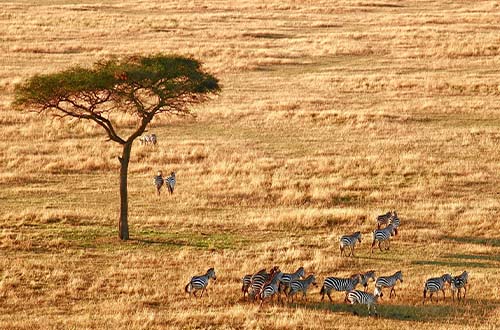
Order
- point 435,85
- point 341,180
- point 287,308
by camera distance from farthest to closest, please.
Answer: point 435,85, point 341,180, point 287,308

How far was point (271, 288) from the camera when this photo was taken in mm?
19891

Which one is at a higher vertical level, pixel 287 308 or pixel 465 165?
pixel 465 165

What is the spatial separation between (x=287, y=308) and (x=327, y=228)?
7.47m

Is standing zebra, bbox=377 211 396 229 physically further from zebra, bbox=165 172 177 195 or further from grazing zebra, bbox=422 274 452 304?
zebra, bbox=165 172 177 195

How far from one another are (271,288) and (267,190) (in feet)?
A: 39.0

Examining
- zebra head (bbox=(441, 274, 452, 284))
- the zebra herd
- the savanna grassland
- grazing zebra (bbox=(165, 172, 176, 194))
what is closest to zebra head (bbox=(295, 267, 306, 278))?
the zebra herd

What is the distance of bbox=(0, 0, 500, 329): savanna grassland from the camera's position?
67.4 feet

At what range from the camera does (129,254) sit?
24484 millimetres

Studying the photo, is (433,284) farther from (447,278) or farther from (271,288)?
(271,288)

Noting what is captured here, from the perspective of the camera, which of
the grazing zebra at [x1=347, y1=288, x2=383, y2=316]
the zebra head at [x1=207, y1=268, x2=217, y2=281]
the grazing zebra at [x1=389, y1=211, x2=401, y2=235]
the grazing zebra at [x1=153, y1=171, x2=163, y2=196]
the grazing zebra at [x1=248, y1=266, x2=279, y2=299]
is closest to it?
the grazing zebra at [x1=347, y1=288, x2=383, y2=316]

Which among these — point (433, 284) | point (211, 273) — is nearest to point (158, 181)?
point (211, 273)

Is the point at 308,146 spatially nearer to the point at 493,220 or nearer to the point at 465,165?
the point at 465,165

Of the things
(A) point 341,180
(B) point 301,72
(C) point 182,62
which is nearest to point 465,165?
(A) point 341,180

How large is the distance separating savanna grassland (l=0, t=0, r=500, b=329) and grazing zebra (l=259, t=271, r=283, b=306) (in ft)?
0.96
